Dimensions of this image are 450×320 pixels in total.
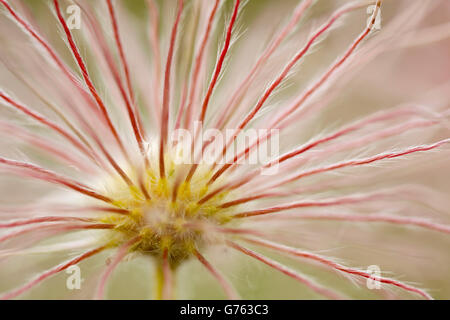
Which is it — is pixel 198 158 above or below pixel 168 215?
above

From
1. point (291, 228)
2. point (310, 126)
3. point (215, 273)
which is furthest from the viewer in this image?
point (310, 126)

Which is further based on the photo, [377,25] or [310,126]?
[310,126]

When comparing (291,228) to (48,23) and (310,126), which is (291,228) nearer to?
(310,126)

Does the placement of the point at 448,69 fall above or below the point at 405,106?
above

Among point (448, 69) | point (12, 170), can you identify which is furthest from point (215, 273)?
point (448, 69)

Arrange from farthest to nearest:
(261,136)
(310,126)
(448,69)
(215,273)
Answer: (448,69) < (310,126) < (261,136) < (215,273)

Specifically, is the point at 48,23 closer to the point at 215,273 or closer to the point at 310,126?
the point at 310,126
